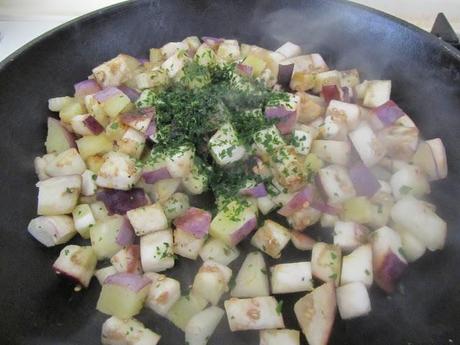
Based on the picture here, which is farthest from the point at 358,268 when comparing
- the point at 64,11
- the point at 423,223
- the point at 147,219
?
the point at 64,11

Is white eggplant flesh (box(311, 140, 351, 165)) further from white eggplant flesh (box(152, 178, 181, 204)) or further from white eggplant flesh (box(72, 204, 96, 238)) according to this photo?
white eggplant flesh (box(72, 204, 96, 238))

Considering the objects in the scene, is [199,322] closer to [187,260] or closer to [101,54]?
[187,260]

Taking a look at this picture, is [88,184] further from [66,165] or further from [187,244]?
[187,244]

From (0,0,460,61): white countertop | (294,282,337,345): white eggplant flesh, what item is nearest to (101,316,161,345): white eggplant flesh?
(294,282,337,345): white eggplant flesh

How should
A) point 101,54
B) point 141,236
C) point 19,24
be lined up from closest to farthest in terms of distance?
point 141,236
point 101,54
point 19,24

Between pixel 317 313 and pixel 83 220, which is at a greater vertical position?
pixel 83 220

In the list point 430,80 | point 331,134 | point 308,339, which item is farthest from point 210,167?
point 430,80
